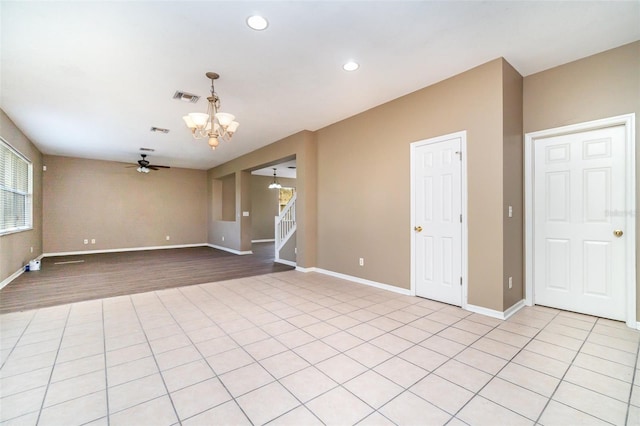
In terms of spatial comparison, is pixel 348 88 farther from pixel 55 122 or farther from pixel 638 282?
pixel 55 122

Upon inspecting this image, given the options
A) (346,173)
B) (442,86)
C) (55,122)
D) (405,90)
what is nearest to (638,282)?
(442,86)

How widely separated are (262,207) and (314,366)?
994cm

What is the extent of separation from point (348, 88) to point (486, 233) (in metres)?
2.52

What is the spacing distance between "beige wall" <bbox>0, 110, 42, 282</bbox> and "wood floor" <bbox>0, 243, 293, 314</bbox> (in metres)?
0.33

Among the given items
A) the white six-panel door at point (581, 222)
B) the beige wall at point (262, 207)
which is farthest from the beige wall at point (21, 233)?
the white six-panel door at point (581, 222)

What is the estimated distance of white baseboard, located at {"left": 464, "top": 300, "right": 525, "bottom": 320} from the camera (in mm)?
3070

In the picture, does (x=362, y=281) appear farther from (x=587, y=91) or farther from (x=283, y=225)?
(x=587, y=91)

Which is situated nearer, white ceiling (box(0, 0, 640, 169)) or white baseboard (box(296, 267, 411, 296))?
white ceiling (box(0, 0, 640, 169))

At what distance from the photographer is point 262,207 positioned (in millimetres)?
11711

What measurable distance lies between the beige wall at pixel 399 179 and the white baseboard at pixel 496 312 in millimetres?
75

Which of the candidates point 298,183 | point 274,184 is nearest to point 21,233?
point 298,183

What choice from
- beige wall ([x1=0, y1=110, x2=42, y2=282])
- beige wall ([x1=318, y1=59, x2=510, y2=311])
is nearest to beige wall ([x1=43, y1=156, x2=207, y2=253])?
beige wall ([x1=0, y1=110, x2=42, y2=282])

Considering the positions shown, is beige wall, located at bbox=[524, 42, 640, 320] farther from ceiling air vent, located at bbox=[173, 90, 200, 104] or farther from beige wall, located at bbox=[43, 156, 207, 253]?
beige wall, located at bbox=[43, 156, 207, 253]

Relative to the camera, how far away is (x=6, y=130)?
463 centimetres
